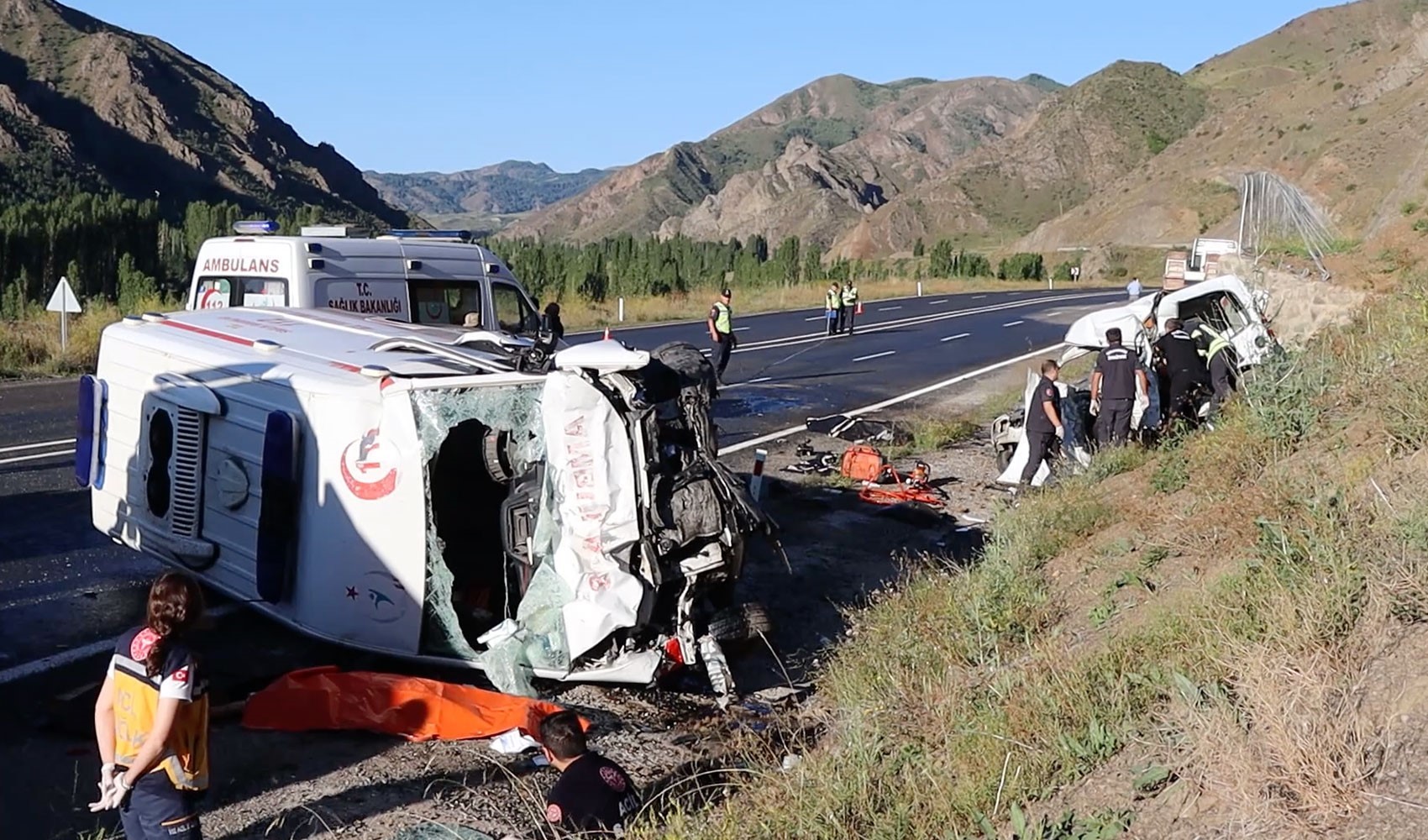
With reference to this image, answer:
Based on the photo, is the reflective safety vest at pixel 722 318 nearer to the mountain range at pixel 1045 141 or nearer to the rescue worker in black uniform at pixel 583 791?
the mountain range at pixel 1045 141

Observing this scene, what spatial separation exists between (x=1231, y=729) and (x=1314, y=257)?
1359 centimetres

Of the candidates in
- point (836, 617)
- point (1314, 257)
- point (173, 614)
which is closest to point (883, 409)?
point (1314, 257)

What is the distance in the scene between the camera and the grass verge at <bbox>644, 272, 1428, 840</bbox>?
438cm

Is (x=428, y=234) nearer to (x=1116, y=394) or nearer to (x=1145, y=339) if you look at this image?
(x=1116, y=394)

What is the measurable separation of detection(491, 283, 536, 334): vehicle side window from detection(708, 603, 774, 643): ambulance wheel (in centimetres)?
617

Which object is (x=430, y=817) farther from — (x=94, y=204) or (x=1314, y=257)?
(x=94, y=204)

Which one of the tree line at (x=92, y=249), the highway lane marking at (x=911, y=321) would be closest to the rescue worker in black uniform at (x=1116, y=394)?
the highway lane marking at (x=911, y=321)

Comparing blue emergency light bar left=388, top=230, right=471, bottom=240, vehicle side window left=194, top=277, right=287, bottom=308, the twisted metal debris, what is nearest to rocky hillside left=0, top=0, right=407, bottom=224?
vehicle side window left=194, top=277, right=287, bottom=308

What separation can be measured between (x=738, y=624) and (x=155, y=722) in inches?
152

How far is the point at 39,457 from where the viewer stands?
1314 centimetres

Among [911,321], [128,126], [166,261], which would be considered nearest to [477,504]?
[911,321]

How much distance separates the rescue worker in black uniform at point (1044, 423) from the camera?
41.7 feet

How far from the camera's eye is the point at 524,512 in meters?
7.35

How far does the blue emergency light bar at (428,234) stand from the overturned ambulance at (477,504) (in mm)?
5338
